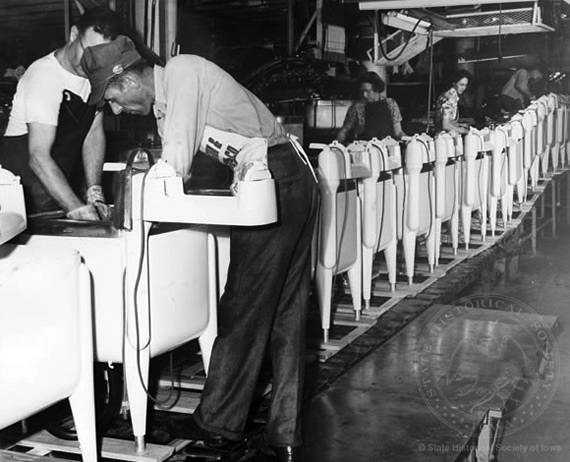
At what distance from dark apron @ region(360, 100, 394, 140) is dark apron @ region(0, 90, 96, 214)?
3.89 meters

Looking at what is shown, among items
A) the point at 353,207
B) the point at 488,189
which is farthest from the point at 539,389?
the point at 488,189

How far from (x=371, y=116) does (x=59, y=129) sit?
414 cm

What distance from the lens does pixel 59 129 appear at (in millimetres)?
3074

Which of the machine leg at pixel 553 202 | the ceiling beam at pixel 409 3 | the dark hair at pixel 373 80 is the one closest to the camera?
the ceiling beam at pixel 409 3

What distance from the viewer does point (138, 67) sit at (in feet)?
7.63

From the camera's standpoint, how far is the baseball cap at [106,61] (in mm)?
2359

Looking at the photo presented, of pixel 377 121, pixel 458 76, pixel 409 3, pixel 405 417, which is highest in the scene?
pixel 409 3

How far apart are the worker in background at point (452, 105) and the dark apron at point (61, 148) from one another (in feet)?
12.1

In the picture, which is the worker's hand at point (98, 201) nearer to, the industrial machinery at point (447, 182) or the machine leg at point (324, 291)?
the machine leg at point (324, 291)

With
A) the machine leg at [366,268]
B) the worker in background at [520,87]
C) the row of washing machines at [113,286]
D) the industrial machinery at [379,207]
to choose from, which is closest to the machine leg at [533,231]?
the worker in background at [520,87]

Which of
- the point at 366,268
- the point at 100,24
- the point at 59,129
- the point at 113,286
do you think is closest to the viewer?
the point at 113,286

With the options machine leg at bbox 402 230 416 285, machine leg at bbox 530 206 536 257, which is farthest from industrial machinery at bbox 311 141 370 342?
machine leg at bbox 530 206 536 257

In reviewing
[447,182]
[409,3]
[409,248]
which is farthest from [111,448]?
[409,3]

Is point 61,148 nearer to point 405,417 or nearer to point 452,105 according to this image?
point 405,417
